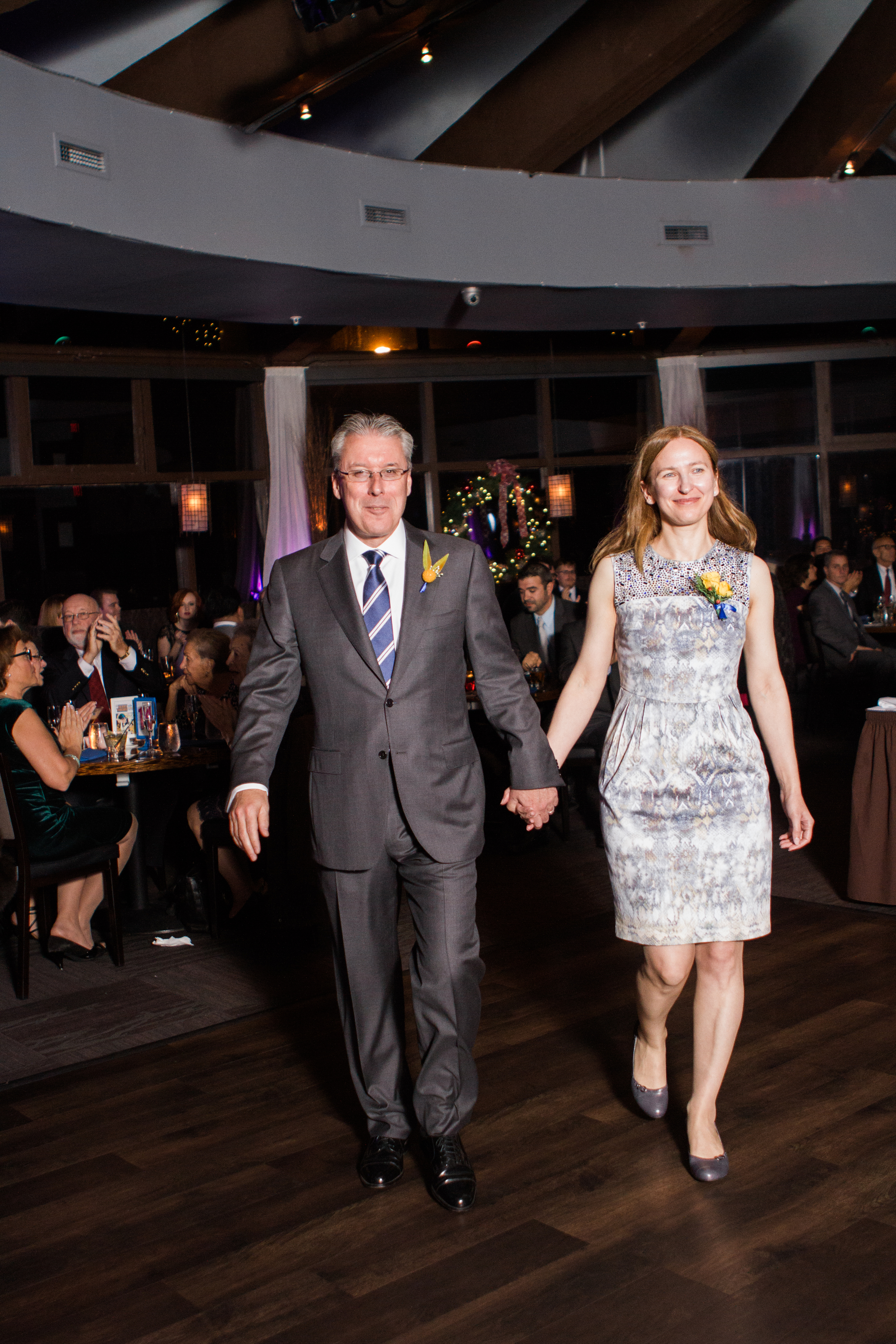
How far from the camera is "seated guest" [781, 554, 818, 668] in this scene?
9977 mm

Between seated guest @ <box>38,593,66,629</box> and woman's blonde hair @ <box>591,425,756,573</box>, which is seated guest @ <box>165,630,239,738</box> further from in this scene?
woman's blonde hair @ <box>591,425,756,573</box>

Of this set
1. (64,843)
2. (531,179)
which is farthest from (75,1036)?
(531,179)

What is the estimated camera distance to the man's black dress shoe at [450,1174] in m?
2.62

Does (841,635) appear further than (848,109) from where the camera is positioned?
No

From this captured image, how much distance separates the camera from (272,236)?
759cm

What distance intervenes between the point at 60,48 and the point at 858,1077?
311 inches

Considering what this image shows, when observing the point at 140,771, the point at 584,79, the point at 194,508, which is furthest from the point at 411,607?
the point at 194,508

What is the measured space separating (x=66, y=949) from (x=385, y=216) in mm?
5594

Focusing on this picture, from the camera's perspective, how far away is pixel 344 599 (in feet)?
8.61

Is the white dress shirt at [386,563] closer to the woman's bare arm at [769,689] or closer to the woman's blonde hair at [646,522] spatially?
the woman's blonde hair at [646,522]

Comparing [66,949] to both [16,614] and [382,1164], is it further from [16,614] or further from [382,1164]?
[16,614]

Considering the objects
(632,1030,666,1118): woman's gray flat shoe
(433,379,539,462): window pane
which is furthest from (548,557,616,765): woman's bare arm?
(433,379,539,462): window pane

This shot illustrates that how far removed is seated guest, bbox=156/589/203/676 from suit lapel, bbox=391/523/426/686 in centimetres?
510

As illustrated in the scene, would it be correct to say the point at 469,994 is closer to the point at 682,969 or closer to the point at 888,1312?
the point at 682,969
